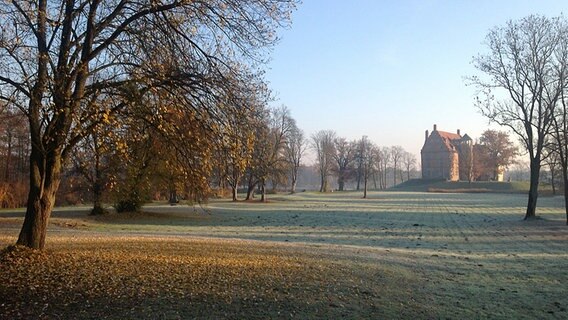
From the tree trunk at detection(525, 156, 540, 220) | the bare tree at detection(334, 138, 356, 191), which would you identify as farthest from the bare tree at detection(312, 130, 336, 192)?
the tree trunk at detection(525, 156, 540, 220)

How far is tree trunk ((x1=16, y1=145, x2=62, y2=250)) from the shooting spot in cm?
1162

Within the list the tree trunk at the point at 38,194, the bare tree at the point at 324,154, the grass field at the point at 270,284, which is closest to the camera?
the grass field at the point at 270,284

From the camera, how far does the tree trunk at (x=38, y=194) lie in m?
11.6

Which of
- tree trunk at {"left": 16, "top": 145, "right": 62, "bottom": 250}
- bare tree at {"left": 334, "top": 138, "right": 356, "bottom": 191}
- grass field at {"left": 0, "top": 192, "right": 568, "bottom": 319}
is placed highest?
bare tree at {"left": 334, "top": 138, "right": 356, "bottom": 191}

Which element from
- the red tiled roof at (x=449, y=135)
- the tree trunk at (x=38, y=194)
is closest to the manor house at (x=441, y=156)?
the red tiled roof at (x=449, y=135)

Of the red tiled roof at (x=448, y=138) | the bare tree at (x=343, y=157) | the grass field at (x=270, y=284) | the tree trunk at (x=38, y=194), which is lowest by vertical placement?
the grass field at (x=270, y=284)

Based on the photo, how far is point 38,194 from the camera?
11703 millimetres

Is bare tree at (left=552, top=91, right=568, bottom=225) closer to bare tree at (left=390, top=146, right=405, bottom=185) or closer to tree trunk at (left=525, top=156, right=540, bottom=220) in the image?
tree trunk at (left=525, top=156, right=540, bottom=220)

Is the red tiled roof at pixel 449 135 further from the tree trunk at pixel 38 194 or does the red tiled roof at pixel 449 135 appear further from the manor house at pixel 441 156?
the tree trunk at pixel 38 194

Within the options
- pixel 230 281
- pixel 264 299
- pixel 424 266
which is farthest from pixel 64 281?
pixel 424 266

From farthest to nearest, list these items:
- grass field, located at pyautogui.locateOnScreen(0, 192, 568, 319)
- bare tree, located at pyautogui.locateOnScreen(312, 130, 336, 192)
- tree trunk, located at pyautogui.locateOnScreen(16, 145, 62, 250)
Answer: bare tree, located at pyautogui.locateOnScreen(312, 130, 336, 192), tree trunk, located at pyautogui.locateOnScreen(16, 145, 62, 250), grass field, located at pyautogui.locateOnScreen(0, 192, 568, 319)

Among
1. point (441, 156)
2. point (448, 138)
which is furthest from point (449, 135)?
point (441, 156)

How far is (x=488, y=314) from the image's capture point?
8898 mm

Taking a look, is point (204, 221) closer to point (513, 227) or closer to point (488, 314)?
point (513, 227)
